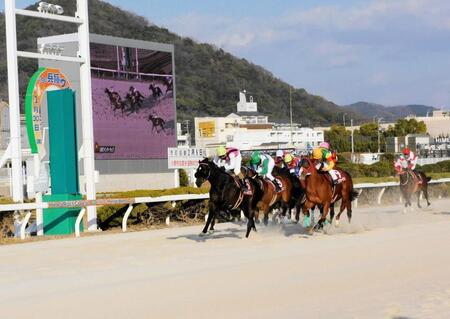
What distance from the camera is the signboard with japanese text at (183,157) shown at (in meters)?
25.9

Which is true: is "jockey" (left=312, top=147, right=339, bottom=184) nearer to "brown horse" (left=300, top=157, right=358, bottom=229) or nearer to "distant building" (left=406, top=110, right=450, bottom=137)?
"brown horse" (left=300, top=157, right=358, bottom=229)

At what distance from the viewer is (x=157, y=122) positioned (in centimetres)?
5391

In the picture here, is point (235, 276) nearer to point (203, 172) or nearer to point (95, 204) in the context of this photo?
point (203, 172)

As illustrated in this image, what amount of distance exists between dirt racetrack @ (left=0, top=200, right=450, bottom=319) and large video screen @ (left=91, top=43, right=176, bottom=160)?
36453 millimetres

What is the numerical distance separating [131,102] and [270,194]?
3716 cm

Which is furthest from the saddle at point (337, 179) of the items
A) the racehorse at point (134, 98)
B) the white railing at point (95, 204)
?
the racehorse at point (134, 98)

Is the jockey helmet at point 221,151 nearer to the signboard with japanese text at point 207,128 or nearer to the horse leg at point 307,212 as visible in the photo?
the horse leg at point 307,212

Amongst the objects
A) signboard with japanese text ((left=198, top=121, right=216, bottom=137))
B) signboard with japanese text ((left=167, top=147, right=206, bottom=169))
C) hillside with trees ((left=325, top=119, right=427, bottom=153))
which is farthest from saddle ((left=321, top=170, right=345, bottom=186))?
signboard with japanese text ((left=198, top=121, right=216, bottom=137))

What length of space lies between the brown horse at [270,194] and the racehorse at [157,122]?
3707cm

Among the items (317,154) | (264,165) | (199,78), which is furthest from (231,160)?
(199,78)

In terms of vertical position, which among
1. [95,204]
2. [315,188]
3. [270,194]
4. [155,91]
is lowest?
[95,204]

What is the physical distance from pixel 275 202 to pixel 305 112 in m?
180

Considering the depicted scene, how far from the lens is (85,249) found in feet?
44.0

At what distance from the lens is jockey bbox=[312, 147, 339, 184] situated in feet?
51.6
